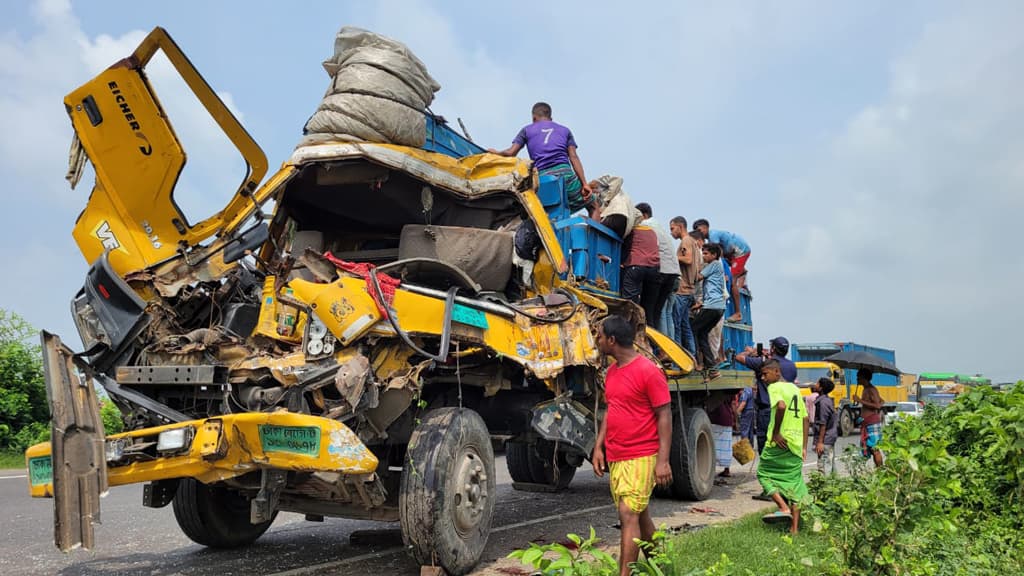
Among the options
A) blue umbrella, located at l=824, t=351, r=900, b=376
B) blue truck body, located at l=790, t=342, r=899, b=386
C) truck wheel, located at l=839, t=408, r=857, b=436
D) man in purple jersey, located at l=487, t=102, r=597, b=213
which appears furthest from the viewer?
blue truck body, located at l=790, t=342, r=899, b=386

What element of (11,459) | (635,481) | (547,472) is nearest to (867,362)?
(547,472)

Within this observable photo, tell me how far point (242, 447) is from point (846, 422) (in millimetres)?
21557

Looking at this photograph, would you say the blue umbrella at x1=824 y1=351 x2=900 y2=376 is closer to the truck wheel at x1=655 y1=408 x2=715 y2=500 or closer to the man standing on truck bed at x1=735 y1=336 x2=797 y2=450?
the man standing on truck bed at x1=735 y1=336 x2=797 y2=450

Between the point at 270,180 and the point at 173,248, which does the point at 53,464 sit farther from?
the point at 270,180

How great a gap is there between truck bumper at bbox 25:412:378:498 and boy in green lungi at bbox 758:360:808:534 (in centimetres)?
358

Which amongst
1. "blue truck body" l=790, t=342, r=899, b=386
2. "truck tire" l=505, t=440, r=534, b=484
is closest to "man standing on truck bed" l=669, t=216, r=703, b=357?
"truck tire" l=505, t=440, r=534, b=484

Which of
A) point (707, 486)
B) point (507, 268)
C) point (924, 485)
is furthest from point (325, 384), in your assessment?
point (707, 486)

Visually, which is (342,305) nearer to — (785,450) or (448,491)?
(448,491)

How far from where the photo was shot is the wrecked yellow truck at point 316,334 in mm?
4289

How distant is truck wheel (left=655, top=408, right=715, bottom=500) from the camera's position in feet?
27.5

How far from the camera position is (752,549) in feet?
17.4

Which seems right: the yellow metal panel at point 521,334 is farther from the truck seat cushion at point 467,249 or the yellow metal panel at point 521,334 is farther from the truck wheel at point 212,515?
the truck wheel at point 212,515

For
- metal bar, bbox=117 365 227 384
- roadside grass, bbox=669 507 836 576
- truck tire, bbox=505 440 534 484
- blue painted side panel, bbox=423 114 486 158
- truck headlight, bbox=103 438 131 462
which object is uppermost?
blue painted side panel, bbox=423 114 486 158

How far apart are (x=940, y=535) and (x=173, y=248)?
5.01 metres
